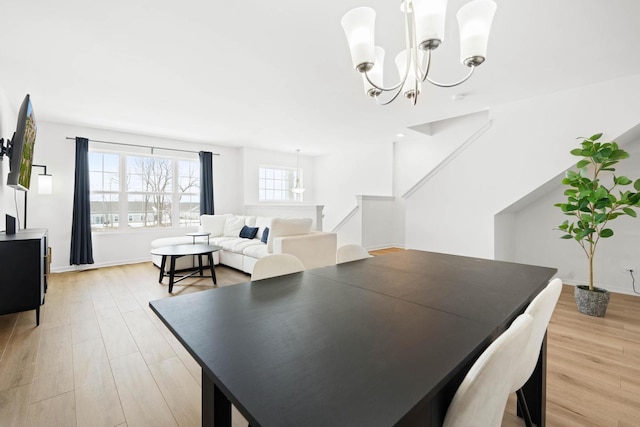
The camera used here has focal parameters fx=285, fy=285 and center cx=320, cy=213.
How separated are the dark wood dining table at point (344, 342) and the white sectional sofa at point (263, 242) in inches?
97.7

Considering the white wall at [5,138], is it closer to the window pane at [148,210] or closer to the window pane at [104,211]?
the window pane at [104,211]

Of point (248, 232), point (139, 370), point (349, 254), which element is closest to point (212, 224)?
point (248, 232)

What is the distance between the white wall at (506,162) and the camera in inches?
125

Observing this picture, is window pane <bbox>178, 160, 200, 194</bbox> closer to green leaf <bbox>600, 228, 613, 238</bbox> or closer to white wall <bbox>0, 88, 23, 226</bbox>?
white wall <bbox>0, 88, 23, 226</bbox>

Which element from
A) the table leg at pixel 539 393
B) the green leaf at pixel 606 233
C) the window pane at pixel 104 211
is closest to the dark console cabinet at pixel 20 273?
the window pane at pixel 104 211

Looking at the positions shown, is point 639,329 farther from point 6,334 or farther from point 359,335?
point 6,334

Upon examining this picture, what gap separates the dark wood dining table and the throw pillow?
149 inches

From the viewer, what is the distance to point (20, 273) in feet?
8.17

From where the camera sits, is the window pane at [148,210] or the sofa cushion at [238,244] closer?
→ the sofa cushion at [238,244]

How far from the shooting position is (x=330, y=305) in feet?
3.72

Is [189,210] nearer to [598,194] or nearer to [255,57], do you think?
[255,57]

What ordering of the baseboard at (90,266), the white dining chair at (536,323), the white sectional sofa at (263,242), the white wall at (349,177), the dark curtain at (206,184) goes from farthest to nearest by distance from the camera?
1. the white wall at (349,177)
2. the dark curtain at (206,184)
3. the baseboard at (90,266)
4. the white sectional sofa at (263,242)
5. the white dining chair at (536,323)

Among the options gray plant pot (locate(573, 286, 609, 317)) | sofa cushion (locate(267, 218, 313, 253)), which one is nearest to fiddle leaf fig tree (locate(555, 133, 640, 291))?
gray plant pot (locate(573, 286, 609, 317))

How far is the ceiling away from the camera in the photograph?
81.0 inches
